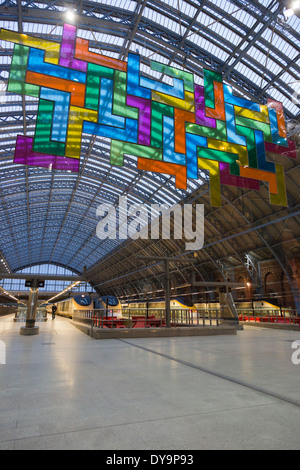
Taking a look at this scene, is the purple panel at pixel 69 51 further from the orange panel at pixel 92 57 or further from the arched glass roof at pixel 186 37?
the arched glass roof at pixel 186 37

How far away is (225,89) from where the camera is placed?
12023 millimetres

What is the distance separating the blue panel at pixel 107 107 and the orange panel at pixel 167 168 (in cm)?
142

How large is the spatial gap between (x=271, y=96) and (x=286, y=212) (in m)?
12.1

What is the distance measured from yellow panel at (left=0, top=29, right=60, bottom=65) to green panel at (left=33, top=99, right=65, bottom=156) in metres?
1.65

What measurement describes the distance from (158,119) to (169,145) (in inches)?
42.3

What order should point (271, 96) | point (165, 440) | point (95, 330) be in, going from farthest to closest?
1. point (271, 96)
2. point (95, 330)
3. point (165, 440)

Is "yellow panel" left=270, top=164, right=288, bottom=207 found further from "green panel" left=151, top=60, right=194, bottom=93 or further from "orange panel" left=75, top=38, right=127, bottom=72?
"orange panel" left=75, top=38, right=127, bottom=72

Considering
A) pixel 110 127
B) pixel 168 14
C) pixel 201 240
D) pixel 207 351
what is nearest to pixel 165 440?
pixel 207 351

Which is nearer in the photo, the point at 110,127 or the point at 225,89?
the point at 110,127

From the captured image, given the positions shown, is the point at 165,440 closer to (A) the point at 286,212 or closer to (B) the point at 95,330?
(B) the point at 95,330

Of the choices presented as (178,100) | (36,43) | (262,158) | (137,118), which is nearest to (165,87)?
(178,100)

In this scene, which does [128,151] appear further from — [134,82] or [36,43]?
[36,43]

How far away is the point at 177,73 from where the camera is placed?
1113 centimetres
